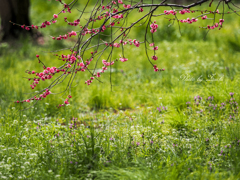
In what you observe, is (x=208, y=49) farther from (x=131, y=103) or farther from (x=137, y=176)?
(x=137, y=176)

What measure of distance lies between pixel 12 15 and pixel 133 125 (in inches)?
316

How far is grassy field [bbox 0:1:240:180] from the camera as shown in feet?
9.08

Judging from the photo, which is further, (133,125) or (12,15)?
(12,15)

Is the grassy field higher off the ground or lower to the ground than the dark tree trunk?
lower

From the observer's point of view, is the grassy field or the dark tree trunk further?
the dark tree trunk

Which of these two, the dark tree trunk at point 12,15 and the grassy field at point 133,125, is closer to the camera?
the grassy field at point 133,125

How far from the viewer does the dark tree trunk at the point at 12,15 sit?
9.61 meters

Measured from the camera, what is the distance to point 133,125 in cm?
396

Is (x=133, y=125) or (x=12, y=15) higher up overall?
(x=12, y=15)

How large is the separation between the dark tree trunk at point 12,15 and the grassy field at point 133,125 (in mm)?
2151

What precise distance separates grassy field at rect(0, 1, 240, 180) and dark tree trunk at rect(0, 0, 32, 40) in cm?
215

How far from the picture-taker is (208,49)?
310 inches

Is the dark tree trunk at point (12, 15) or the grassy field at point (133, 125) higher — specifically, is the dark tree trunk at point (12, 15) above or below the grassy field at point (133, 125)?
above

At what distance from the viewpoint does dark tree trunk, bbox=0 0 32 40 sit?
9.61 metres
